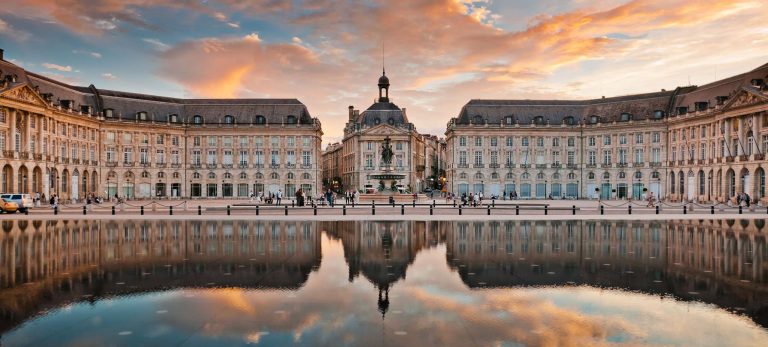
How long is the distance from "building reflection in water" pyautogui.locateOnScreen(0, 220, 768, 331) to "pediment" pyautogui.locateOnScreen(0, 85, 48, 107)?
38.8 metres

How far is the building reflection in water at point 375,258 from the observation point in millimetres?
13312

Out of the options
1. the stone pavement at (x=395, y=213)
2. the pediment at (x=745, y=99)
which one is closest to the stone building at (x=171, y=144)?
the stone pavement at (x=395, y=213)

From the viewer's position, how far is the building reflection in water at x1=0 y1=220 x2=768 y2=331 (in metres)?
13.3

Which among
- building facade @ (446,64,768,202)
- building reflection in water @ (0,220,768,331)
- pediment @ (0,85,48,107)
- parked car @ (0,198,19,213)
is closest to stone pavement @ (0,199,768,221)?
parked car @ (0,198,19,213)

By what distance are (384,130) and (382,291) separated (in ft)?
306

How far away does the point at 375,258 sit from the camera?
18312mm

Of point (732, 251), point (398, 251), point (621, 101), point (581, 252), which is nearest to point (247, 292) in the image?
→ point (398, 251)

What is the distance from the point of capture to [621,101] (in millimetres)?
94375

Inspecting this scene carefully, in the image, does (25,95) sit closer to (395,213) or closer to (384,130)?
(395,213)

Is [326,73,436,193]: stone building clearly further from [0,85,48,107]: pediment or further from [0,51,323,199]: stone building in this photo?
[0,85,48,107]: pediment

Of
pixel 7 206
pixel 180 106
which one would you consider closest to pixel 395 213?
pixel 7 206

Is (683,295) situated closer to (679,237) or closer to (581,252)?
(581,252)

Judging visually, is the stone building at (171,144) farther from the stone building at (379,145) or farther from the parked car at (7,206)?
the parked car at (7,206)

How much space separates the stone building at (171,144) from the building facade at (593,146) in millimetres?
29442
